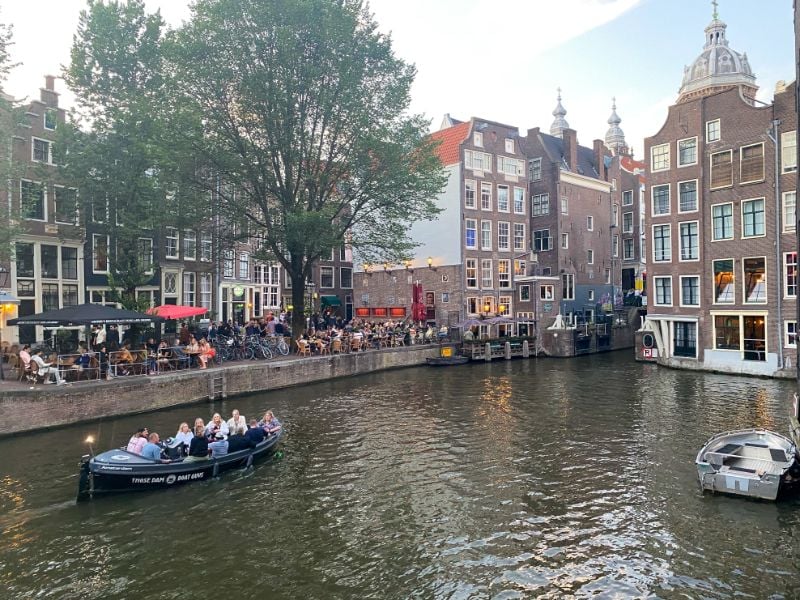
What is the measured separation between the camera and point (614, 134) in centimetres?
10056

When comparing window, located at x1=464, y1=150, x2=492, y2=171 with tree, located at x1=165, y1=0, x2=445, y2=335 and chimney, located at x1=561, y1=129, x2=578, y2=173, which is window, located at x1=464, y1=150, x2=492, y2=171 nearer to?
chimney, located at x1=561, y1=129, x2=578, y2=173

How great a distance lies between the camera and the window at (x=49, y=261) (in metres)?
32.3

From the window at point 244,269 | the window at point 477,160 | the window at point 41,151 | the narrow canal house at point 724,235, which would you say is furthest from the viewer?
the window at point 477,160

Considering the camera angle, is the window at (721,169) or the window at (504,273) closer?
the window at (721,169)

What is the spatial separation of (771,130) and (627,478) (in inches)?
Result: 1128

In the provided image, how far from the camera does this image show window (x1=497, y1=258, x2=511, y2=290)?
50.9 meters

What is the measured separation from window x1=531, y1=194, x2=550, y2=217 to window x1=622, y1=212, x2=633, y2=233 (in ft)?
63.9

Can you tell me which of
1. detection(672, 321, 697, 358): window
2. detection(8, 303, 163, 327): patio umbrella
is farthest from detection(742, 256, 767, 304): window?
detection(8, 303, 163, 327): patio umbrella

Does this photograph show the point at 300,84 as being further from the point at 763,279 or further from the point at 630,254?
the point at 630,254

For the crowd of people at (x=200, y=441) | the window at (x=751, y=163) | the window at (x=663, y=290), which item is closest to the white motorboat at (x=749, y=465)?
the crowd of people at (x=200, y=441)

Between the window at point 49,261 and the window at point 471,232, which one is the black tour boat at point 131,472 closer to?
the window at point 49,261

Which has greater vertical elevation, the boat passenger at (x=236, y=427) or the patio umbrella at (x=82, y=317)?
the patio umbrella at (x=82, y=317)

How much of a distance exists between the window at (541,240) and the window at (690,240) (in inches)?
668

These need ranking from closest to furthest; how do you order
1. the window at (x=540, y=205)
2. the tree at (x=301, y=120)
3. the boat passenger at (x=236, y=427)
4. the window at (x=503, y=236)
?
the boat passenger at (x=236, y=427), the tree at (x=301, y=120), the window at (x=503, y=236), the window at (x=540, y=205)
